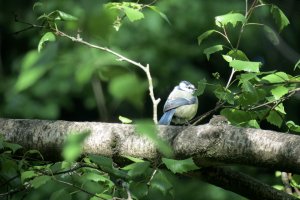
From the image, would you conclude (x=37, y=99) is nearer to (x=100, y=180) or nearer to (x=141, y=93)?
(x=100, y=180)

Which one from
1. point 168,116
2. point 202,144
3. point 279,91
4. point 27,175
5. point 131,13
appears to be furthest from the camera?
point 168,116

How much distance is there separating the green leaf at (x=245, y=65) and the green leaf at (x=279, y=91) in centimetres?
8

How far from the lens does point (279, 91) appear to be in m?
1.75

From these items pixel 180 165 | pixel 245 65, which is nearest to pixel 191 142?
pixel 180 165

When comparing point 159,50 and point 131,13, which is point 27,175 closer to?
point 131,13

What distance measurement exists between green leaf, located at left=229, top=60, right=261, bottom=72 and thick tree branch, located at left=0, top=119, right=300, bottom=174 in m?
0.28

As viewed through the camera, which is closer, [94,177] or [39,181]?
[39,181]

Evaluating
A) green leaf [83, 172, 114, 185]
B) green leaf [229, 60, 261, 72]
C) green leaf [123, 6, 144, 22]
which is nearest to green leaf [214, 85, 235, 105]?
green leaf [229, 60, 261, 72]

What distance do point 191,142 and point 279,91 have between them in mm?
363

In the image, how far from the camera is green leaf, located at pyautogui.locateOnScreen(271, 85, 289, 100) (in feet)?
5.68

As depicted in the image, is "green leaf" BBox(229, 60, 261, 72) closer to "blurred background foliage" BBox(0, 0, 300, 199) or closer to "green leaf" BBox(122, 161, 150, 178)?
"green leaf" BBox(122, 161, 150, 178)

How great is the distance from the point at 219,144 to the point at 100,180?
0.30m

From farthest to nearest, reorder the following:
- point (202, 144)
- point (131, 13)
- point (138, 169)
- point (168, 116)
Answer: point (168, 116)
point (131, 13)
point (202, 144)
point (138, 169)

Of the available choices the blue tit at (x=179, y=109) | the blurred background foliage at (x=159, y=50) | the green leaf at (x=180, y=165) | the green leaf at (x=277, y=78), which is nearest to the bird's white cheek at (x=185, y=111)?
the blue tit at (x=179, y=109)
